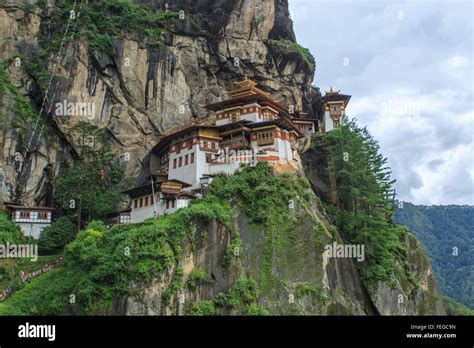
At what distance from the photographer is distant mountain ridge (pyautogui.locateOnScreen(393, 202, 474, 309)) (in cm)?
9756

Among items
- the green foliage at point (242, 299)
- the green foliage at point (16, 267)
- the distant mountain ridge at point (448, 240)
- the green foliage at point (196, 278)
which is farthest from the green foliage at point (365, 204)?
the distant mountain ridge at point (448, 240)

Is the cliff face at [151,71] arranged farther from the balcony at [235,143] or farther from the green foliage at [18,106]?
the balcony at [235,143]

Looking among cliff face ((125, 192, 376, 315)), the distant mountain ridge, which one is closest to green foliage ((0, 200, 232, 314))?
cliff face ((125, 192, 376, 315))

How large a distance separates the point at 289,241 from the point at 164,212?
1103 cm

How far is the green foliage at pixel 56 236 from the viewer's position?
3947 cm

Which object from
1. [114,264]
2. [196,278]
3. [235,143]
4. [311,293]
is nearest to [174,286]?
[196,278]

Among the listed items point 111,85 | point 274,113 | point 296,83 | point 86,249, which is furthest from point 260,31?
point 86,249

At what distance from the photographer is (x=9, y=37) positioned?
49969mm

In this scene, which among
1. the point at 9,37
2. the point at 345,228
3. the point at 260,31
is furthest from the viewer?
the point at 260,31

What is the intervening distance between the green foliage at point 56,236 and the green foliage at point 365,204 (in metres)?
23.5

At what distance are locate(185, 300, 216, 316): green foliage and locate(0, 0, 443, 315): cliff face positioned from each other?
83 centimetres

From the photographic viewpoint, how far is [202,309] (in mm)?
32000

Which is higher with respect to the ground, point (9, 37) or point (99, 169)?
point (9, 37)
